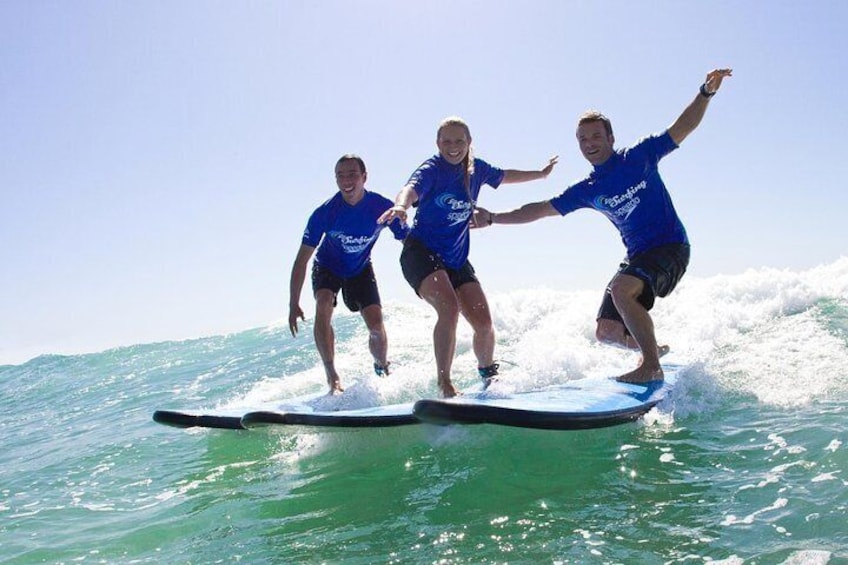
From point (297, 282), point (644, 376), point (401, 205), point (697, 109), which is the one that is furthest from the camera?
point (297, 282)

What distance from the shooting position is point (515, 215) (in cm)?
556

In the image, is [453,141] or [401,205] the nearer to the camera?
[401,205]

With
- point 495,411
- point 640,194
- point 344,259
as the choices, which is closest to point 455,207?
point 640,194

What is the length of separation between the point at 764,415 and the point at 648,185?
5.96 ft

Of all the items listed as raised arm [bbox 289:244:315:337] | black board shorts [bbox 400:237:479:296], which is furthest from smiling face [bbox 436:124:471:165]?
raised arm [bbox 289:244:315:337]

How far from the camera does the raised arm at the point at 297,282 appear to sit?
19.7 ft

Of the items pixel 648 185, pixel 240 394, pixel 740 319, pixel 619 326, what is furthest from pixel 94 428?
pixel 740 319

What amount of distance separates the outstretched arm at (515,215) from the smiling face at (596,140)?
574mm

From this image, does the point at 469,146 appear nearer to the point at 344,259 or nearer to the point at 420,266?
the point at 420,266

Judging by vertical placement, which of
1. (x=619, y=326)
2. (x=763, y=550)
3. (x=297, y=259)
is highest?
(x=297, y=259)

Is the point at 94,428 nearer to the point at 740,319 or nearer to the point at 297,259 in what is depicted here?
the point at 297,259

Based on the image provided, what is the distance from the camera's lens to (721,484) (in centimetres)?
323

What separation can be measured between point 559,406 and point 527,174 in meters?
2.67

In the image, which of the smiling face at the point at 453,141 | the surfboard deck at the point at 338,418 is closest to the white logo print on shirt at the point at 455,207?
the smiling face at the point at 453,141
